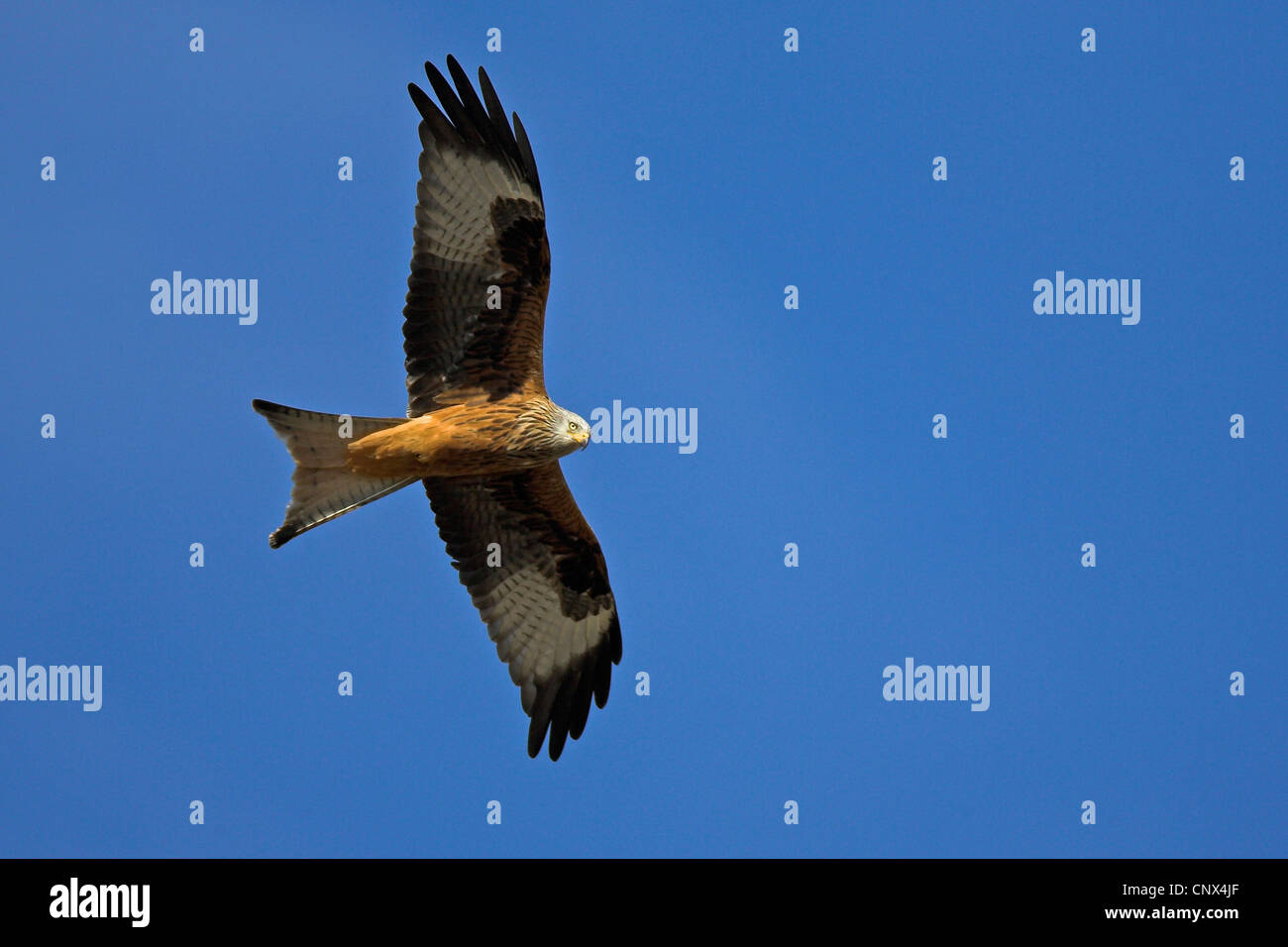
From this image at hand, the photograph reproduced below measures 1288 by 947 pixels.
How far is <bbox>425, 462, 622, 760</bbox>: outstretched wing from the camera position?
41.8ft

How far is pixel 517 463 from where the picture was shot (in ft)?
38.9

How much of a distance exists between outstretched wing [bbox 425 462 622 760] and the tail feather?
3.80ft

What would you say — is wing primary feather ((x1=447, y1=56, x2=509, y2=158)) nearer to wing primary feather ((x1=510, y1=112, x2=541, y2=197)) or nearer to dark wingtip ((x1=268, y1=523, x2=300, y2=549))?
wing primary feather ((x1=510, y1=112, x2=541, y2=197))

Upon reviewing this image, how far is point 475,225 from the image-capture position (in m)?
11.7

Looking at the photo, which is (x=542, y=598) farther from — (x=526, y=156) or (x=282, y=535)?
(x=526, y=156)

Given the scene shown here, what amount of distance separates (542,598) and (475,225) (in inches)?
121

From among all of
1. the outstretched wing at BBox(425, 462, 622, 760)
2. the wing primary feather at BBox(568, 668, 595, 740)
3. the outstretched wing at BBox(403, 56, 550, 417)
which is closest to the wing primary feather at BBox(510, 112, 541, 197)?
the outstretched wing at BBox(403, 56, 550, 417)

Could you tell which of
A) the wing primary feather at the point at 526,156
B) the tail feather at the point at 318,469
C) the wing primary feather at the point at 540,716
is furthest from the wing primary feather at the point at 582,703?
the wing primary feather at the point at 526,156

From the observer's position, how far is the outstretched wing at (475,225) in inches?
460

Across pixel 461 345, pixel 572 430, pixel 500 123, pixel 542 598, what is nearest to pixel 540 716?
pixel 542 598

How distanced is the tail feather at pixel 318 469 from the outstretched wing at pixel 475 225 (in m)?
0.93

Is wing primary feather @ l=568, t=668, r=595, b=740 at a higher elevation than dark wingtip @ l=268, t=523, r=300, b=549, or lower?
lower

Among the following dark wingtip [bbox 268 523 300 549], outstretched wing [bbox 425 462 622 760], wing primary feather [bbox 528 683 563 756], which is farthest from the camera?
wing primary feather [bbox 528 683 563 756]

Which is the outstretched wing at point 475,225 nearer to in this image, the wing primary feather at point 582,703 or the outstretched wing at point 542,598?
the outstretched wing at point 542,598
